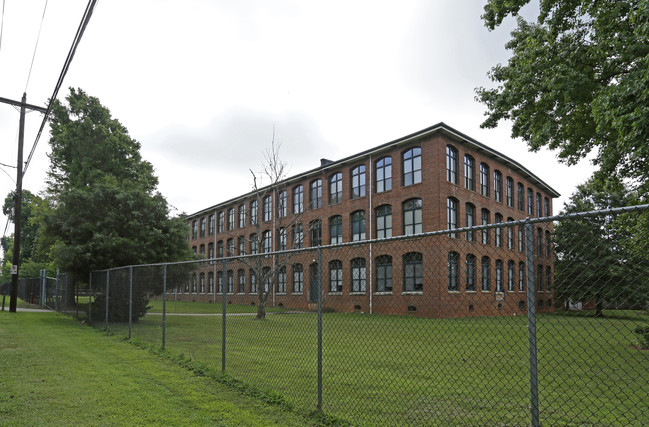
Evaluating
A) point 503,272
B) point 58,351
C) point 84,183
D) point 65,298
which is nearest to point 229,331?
point 58,351

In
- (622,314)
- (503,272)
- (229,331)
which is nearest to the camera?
(622,314)

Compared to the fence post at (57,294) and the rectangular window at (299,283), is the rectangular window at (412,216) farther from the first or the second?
the fence post at (57,294)

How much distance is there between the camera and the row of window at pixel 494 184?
2909 centimetres

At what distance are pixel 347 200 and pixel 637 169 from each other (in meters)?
22.0

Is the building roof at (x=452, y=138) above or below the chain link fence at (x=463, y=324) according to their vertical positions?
above

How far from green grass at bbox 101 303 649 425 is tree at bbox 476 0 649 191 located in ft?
17.2

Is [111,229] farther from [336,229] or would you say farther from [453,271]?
[336,229]

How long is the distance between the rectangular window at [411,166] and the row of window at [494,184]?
1.83 m

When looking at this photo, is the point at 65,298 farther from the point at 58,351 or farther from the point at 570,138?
the point at 570,138

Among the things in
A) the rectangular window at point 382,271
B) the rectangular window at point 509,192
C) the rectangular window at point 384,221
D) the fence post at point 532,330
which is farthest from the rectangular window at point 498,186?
the fence post at point 532,330

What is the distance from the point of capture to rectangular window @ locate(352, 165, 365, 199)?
32.7m

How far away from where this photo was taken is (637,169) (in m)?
12.8

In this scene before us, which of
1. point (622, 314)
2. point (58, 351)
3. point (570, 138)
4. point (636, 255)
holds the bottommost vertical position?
point (58, 351)

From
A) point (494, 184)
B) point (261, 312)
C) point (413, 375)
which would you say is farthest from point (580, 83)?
point (494, 184)
